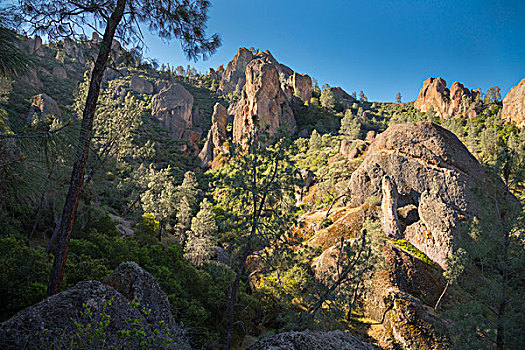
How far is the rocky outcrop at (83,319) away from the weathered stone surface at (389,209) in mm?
16689

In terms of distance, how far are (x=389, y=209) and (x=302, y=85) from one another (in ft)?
244

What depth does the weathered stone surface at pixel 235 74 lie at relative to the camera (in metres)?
105

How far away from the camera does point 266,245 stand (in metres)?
6.78

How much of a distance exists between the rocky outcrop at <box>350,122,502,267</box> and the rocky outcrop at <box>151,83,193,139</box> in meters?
53.6

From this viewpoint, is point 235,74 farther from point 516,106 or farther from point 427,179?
point 427,179

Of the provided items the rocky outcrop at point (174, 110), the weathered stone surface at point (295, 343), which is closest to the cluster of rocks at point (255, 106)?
the rocky outcrop at point (174, 110)

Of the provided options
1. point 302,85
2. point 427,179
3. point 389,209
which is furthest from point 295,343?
point 302,85

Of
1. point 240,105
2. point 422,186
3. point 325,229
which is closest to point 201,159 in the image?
point 240,105

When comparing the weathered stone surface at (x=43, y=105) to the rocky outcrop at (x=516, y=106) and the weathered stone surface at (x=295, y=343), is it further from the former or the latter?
the rocky outcrop at (x=516, y=106)

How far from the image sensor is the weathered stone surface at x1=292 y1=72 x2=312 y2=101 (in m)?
83.7

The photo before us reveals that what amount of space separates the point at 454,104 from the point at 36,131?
95970 mm

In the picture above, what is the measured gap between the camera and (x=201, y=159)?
57281 millimetres

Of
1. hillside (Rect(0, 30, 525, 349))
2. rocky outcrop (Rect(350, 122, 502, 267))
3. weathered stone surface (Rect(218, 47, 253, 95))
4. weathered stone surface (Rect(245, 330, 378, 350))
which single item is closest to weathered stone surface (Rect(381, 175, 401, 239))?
hillside (Rect(0, 30, 525, 349))

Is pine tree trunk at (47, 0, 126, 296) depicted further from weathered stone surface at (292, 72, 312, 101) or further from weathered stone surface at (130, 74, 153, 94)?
weathered stone surface at (130, 74, 153, 94)
